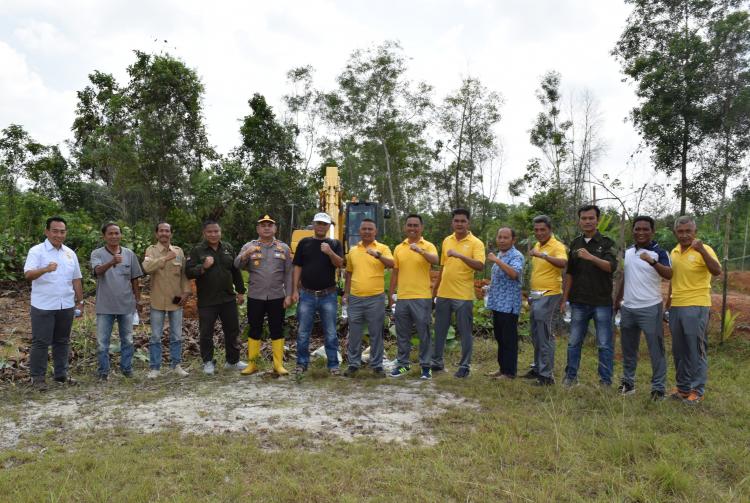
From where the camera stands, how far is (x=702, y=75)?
48.6ft

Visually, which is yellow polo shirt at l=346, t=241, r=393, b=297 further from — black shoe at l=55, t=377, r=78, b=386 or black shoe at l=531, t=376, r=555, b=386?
black shoe at l=55, t=377, r=78, b=386

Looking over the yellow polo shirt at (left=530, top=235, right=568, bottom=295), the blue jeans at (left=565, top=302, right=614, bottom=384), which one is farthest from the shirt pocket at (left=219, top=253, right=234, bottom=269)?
the blue jeans at (left=565, top=302, right=614, bottom=384)

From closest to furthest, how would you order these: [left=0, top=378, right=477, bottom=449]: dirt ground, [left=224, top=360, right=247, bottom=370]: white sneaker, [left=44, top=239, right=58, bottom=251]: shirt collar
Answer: [left=0, top=378, right=477, bottom=449]: dirt ground < [left=44, top=239, right=58, bottom=251]: shirt collar < [left=224, top=360, right=247, bottom=370]: white sneaker

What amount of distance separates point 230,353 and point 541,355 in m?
3.22

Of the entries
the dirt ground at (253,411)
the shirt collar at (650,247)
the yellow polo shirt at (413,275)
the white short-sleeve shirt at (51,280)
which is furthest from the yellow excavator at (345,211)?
the shirt collar at (650,247)

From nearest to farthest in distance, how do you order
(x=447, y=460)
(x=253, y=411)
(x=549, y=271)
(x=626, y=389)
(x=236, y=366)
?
1. (x=447, y=460)
2. (x=253, y=411)
3. (x=626, y=389)
4. (x=549, y=271)
5. (x=236, y=366)

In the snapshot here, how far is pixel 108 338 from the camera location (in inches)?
206

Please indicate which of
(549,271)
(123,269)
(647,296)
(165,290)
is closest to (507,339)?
(549,271)

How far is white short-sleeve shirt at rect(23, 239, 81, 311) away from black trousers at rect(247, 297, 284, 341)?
66.2 inches

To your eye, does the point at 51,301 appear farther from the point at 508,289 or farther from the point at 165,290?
the point at 508,289

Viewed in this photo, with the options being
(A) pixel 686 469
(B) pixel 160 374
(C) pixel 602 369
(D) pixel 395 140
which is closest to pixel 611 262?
(C) pixel 602 369

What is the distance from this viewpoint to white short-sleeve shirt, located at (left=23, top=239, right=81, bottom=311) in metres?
4.86

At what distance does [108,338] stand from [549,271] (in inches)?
170

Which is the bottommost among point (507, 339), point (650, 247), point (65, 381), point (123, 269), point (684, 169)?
point (65, 381)
